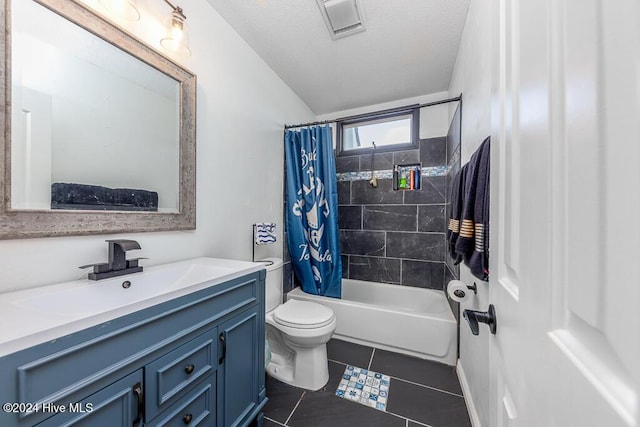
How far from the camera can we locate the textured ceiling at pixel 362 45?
4.97 feet

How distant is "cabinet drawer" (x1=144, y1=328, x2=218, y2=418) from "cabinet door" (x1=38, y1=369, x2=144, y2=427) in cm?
3

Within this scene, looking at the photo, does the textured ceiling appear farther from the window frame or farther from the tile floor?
the tile floor

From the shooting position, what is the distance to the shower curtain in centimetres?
231

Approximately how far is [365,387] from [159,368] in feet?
4.28

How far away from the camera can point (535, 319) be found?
40cm

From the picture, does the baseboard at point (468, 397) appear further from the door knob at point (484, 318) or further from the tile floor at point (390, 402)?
the door knob at point (484, 318)

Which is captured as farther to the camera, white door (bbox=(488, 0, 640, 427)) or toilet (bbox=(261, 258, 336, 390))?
toilet (bbox=(261, 258, 336, 390))

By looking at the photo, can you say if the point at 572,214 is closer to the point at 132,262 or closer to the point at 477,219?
the point at 477,219

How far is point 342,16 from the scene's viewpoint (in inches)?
60.9

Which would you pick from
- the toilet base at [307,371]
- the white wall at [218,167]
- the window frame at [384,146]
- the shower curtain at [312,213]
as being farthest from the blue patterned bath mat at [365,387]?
the window frame at [384,146]

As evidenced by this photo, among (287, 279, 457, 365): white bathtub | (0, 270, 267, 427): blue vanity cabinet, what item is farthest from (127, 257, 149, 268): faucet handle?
(287, 279, 457, 365): white bathtub

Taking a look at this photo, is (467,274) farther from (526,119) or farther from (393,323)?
(526,119)

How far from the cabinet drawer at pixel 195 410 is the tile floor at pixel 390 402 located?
52 cm

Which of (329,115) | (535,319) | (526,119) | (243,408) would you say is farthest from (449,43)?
(243,408)
